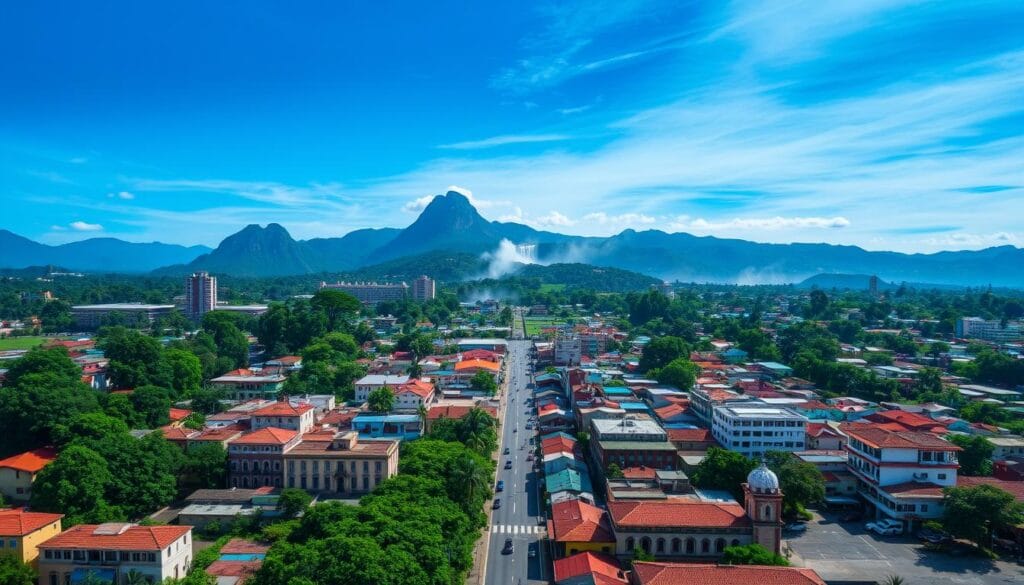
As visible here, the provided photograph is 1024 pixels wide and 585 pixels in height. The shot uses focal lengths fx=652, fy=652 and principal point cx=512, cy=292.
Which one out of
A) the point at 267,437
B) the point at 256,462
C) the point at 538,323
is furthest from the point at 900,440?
the point at 538,323

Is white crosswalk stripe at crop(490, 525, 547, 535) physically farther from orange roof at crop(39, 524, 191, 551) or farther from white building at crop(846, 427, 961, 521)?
white building at crop(846, 427, 961, 521)

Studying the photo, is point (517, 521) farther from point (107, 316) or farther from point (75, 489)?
point (107, 316)

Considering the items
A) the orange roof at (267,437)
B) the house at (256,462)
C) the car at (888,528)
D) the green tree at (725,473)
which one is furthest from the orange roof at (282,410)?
the car at (888,528)

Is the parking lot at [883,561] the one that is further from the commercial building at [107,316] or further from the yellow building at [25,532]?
the commercial building at [107,316]

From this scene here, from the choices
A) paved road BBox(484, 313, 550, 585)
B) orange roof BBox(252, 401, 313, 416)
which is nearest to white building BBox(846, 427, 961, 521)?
paved road BBox(484, 313, 550, 585)

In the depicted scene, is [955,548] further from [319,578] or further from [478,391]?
[478,391]

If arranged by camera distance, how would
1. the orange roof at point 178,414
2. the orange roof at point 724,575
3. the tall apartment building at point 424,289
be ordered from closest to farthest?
the orange roof at point 724,575, the orange roof at point 178,414, the tall apartment building at point 424,289
